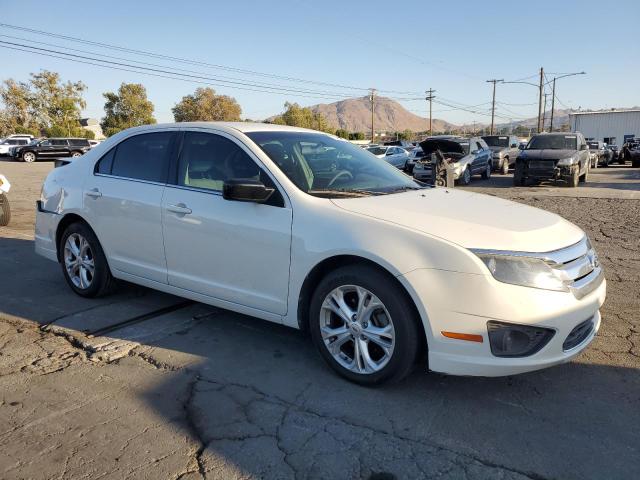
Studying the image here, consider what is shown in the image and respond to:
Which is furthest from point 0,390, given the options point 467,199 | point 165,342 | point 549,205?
point 549,205

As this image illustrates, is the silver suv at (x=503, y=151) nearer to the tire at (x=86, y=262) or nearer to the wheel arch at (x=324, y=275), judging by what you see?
the tire at (x=86, y=262)

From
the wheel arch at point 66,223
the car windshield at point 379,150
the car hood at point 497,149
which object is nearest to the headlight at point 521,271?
the wheel arch at point 66,223

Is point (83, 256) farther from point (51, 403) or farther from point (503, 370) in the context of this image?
point (503, 370)

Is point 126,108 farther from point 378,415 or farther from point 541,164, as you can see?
point 378,415

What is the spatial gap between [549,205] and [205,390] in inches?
429

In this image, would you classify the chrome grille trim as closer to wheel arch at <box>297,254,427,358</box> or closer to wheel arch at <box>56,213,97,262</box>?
wheel arch at <box>297,254,427,358</box>

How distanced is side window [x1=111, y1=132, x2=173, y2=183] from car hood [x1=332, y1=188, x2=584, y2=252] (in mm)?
1743

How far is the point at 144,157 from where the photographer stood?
4.62 metres

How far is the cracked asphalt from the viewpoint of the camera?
256 cm

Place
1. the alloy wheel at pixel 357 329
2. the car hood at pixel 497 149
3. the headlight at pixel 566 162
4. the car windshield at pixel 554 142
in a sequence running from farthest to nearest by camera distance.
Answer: the car hood at pixel 497 149, the car windshield at pixel 554 142, the headlight at pixel 566 162, the alloy wheel at pixel 357 329

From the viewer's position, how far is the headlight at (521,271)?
2.90 metres

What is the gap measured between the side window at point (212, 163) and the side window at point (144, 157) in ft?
0.73

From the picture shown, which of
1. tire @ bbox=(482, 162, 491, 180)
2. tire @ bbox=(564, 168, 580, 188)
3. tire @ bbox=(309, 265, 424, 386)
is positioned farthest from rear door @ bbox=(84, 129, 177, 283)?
tire @ bbox=(482, 162, 491, 180)

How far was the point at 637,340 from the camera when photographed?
13.0 feet
